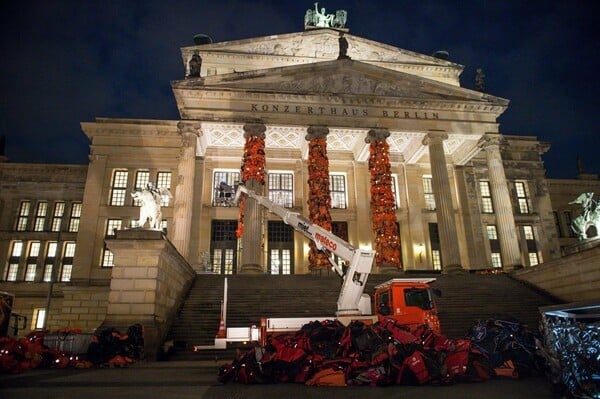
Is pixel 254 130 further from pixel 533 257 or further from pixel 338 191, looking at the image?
pixel 533 257

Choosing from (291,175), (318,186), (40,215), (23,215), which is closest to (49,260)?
(40,215)

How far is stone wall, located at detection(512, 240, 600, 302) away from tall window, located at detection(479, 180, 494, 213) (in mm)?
11510

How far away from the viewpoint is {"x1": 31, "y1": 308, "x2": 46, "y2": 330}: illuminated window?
29.3 metres

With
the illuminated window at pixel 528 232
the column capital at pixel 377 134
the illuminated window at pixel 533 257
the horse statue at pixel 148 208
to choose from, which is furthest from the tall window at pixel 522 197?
the horse statue at pixel 148 208

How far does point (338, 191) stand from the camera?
32.5 meters

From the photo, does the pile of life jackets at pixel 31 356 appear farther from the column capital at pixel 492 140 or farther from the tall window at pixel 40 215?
the column capital at pixel 492 140

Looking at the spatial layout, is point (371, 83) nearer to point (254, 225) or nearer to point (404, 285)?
point (254, 225)

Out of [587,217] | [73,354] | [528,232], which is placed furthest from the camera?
[528,232]

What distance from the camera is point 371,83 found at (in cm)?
2814

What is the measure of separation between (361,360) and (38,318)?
1211 inches

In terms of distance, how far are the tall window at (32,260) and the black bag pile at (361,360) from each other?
1186 inches

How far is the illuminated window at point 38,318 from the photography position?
2931cm

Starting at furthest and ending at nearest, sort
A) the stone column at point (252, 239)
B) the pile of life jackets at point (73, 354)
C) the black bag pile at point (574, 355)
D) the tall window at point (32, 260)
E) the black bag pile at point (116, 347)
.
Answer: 1. the tall window at point (32, 260)
2. the stone column at point (252, 239)
3. the black bag pile at point (116, 347)
4. the pile of life jackets at point (73, 354)
5. the black bag pile at point (574, 355)

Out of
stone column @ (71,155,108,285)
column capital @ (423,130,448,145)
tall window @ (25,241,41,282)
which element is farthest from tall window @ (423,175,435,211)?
tall window @ (25,241,41,282)
